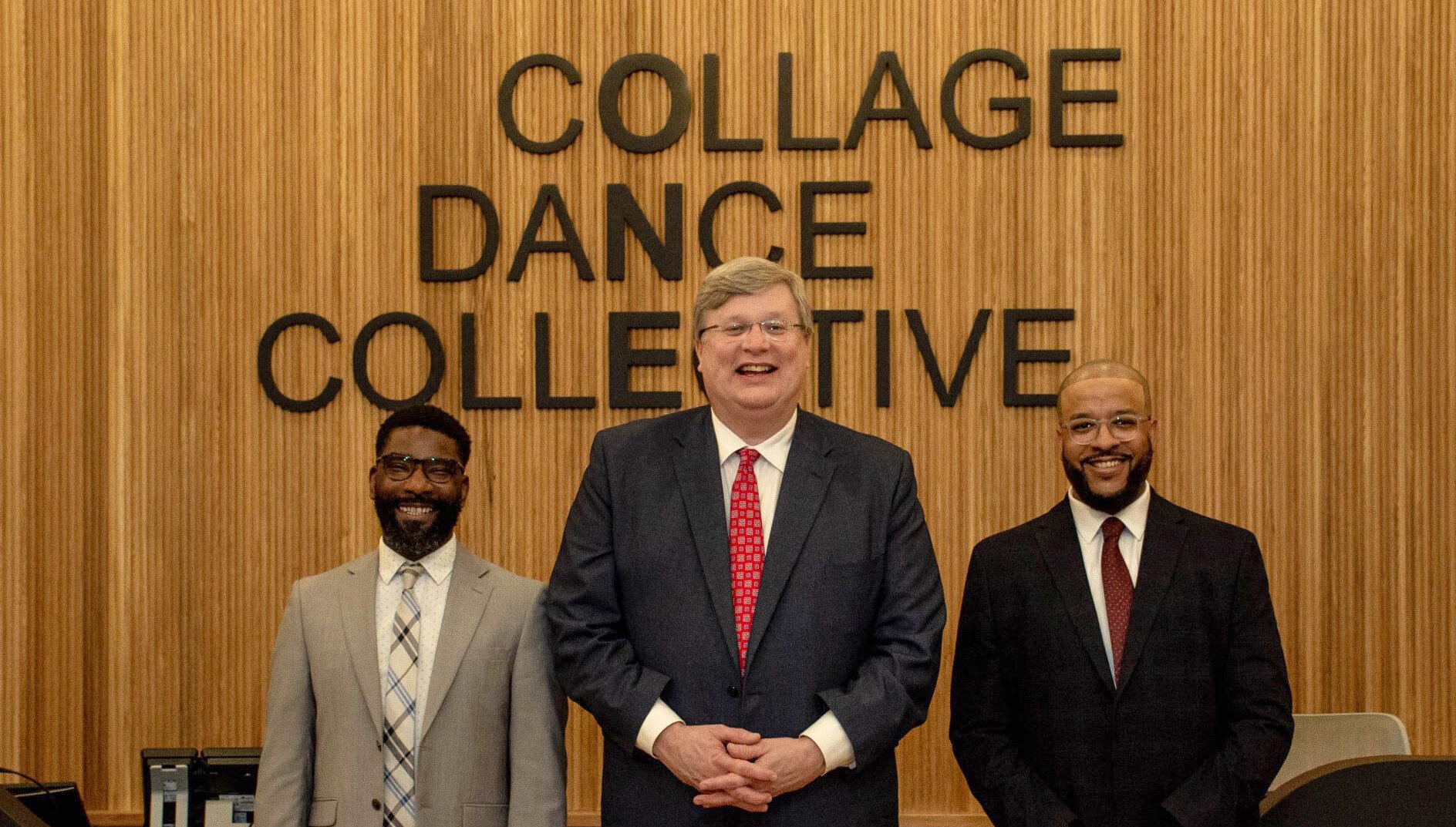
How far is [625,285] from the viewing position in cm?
383

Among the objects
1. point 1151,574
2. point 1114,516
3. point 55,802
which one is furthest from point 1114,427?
point 55,802

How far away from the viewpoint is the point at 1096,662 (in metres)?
2.45

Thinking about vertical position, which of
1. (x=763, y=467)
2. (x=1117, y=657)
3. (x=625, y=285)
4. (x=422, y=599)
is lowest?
(x=1117, y=657)

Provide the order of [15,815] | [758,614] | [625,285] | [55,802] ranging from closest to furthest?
1. [15,815]
2. [758,614]
3. [55,802]
4. [625,285]

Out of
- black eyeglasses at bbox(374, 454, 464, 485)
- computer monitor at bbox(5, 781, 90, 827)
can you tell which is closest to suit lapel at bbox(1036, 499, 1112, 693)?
black eyeglasses at bbox(374, 454, 464, 485)

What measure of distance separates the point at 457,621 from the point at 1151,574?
1409 mm

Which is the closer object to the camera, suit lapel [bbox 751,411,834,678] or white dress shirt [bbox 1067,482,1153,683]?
suit lapel [bbox 751,411,834,678]

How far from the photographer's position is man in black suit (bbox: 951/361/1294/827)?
2.42 m

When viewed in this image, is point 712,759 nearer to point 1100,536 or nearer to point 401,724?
point 401,724

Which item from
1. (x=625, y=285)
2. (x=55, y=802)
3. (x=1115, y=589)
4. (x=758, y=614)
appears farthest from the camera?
(x=625, y=285)

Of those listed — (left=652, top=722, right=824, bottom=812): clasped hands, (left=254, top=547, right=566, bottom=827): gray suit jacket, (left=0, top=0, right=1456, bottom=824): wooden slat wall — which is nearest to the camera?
(left=652, top=722, right=824, bottom=812): clasped hands

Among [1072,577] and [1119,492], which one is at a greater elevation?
[1119,492]

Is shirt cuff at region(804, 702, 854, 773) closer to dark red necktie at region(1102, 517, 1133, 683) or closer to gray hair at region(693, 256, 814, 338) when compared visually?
dark red necktie at region(1102, 517, 1133, 683)

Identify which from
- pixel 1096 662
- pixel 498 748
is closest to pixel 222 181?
pixel 498 748
